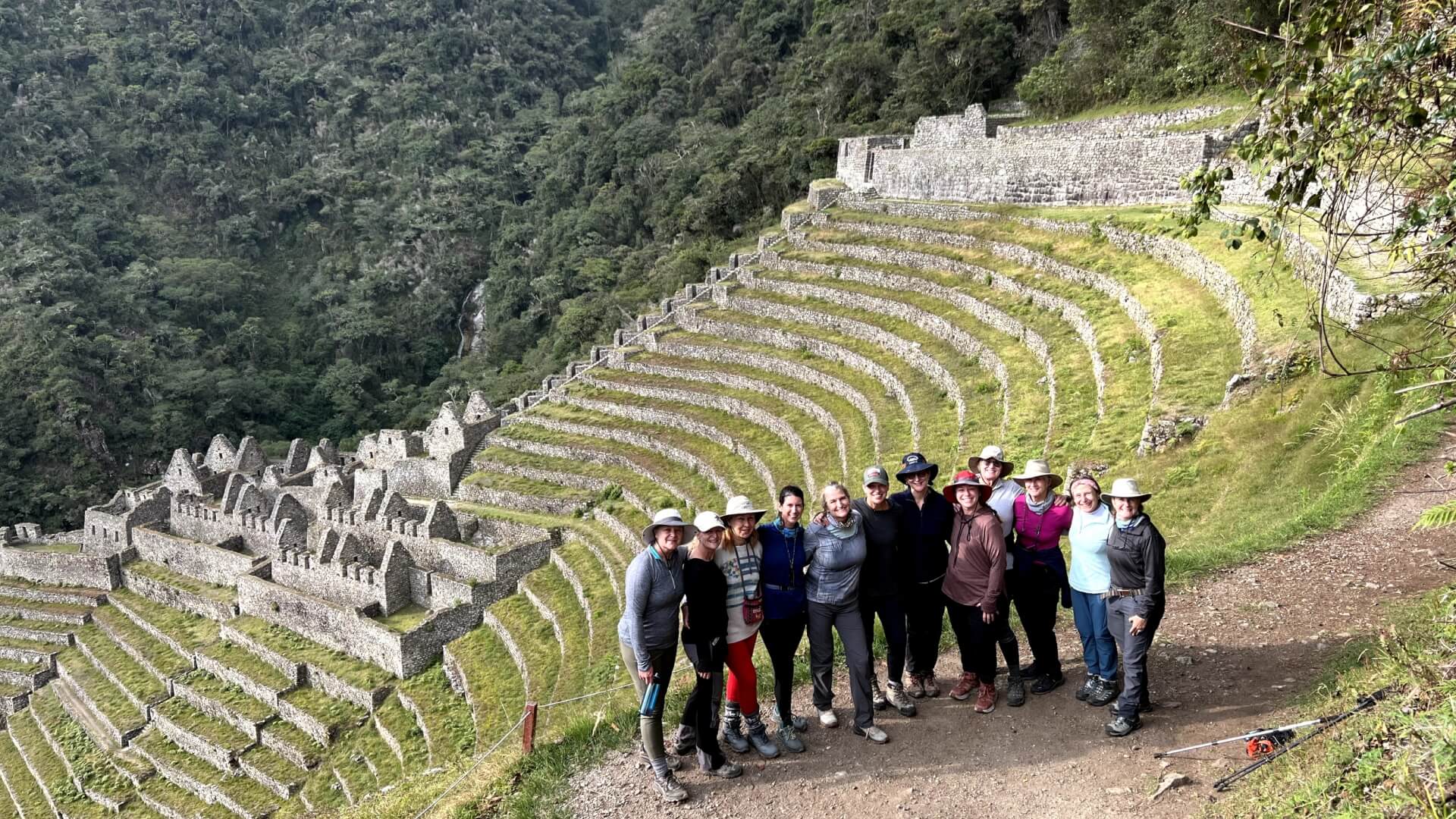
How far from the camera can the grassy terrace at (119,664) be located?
17.0m

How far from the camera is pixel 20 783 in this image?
16.4 m

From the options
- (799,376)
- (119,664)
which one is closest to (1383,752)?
(799,376)

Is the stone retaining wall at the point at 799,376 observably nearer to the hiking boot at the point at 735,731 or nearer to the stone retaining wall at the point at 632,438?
the stone retaining wall at the point at 632,438

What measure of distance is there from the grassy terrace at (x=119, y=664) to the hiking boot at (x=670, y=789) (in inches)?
629

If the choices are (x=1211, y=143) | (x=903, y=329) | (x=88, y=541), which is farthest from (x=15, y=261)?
(x=1211, y=143)

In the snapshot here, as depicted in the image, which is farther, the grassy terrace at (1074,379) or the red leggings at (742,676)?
the grassy terrace at (1074,379)

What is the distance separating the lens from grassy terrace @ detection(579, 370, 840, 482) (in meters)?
13.8

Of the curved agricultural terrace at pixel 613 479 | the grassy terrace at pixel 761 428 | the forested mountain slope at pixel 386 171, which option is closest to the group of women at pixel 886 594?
the curved agricultural terrace at pixel 613 479

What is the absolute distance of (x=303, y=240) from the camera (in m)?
59.9

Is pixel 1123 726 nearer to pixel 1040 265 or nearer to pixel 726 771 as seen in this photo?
pixel 726 771

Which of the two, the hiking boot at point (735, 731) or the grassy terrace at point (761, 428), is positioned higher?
the hiking boot at point (735, 731)

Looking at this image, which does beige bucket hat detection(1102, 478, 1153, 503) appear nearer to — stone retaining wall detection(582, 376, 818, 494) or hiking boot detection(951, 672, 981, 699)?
Answer: hiking boot detection(951, 672, 981, 699)

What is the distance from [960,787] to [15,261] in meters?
55.3

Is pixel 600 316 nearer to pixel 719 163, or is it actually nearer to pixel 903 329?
pixel 719 163
